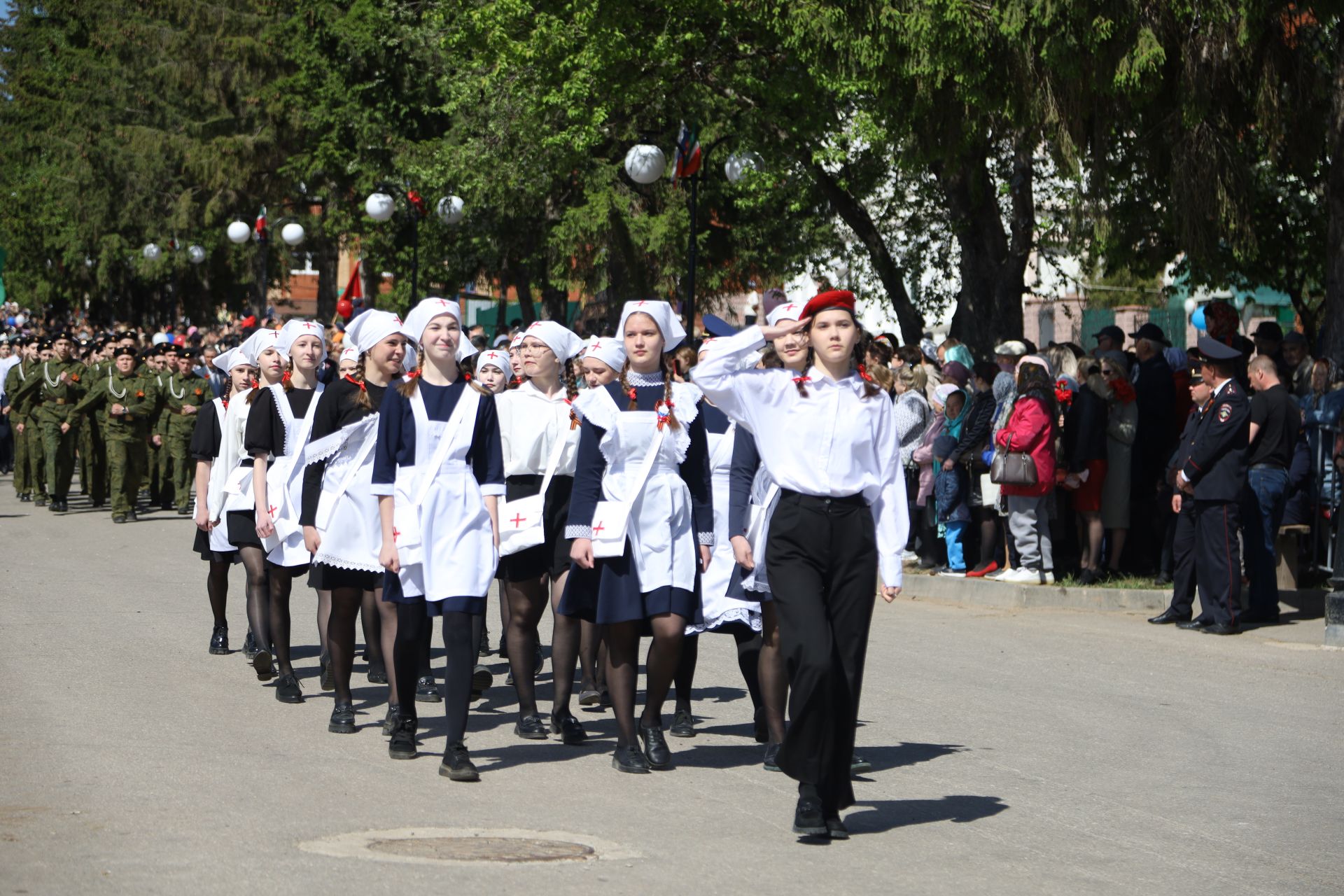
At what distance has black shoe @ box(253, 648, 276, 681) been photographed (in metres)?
10.2

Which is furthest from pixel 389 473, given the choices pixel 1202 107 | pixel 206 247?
pixel 206 247

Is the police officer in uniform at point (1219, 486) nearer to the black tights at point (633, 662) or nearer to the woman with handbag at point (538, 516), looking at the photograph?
the woman with handbag at point (538, 516)

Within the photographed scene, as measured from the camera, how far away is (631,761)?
7910 millimetres

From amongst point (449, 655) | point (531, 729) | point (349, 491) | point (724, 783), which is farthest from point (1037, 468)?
point (449, 655)

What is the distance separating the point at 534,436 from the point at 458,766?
2.34 m

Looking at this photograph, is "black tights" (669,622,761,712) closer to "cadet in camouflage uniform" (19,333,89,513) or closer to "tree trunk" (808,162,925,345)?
"cadet in camouflage uniform" (19,333,89,513)

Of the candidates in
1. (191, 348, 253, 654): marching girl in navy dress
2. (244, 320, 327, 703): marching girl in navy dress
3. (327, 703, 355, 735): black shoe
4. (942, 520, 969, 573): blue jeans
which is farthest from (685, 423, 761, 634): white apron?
(942, 520, 969, 573): blue jeans

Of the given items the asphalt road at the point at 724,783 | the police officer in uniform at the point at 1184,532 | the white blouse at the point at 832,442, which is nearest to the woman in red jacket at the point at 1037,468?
the police officer in uniform at the point at 1184,532

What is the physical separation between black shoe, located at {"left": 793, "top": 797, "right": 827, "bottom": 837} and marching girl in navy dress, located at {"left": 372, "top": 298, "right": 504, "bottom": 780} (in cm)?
168

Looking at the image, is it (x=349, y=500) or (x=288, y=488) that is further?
(x=288, y=488)

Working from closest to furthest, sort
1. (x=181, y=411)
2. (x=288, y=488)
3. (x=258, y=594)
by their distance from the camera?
(x=288, y=488) → (x=258, y=594) → (x=181, y=411)

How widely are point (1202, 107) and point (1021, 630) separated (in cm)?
570

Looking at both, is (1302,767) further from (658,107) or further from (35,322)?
(35,322)

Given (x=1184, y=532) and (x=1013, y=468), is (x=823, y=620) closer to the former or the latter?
(x=1184, y=532)
